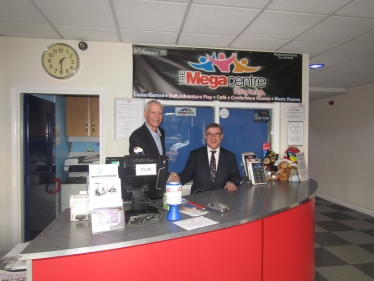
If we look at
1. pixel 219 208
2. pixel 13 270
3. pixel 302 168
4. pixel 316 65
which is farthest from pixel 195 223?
pixel 316 65

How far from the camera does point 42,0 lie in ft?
7.30

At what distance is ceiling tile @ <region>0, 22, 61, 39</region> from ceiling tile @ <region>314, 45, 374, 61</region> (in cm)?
362

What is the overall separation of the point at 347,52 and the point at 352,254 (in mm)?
2803

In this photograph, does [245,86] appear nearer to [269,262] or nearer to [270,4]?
[270,4]

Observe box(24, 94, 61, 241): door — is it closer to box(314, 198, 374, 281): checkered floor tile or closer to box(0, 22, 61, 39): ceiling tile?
box(0, 22, 61, 39): ceiling tile

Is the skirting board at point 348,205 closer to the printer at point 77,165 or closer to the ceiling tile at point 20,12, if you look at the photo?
the printer at point 77,165

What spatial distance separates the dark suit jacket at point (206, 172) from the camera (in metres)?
2.86

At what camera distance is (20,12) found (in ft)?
8.00

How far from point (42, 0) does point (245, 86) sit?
2530 millimetres

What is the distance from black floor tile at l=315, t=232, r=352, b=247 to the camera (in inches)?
148

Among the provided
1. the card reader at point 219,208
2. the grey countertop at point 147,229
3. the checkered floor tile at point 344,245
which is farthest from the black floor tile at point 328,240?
the card reader at point 219,208

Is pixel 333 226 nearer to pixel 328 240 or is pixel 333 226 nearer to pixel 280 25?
pixel 328 240

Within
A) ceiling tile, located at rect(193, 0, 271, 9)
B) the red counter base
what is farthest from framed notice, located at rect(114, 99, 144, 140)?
the red counter base

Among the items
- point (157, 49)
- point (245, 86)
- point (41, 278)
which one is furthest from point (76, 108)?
point (41, 278)
